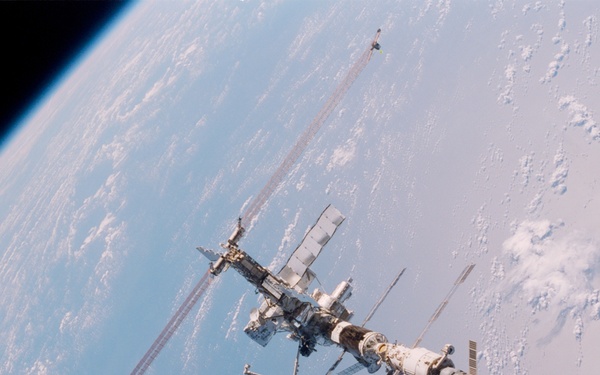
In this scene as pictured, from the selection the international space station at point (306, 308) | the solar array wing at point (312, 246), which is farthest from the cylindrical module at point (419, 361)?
the solar array wing at point (312, 246)

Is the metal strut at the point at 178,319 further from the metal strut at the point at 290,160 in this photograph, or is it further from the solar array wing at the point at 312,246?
the metal strut at the point at 290,160

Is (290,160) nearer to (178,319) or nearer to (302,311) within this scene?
(178,319)

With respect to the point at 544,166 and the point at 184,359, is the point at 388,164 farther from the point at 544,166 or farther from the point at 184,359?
the point at 184,359

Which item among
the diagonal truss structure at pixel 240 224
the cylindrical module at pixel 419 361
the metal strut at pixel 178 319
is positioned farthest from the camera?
the diagonal truss structure at pixel 240 224

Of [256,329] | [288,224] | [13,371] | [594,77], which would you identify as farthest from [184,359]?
[594,77]

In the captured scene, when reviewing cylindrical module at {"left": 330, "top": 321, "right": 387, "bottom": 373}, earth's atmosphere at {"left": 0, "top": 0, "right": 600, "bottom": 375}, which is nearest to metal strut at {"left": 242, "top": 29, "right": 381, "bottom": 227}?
earth's atmosphere at {"left": 0, "top": 0, "right": 600, "bottom": 375}

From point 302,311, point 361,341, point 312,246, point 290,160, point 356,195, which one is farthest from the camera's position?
point 356,195

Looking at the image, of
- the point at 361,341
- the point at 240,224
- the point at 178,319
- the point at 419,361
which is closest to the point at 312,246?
the point at 240,224

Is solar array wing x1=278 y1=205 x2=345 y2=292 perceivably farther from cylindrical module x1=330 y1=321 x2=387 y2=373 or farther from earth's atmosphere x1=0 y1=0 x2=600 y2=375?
earth's atmosphere x1=0 y1=0 x2=600 y2=375
